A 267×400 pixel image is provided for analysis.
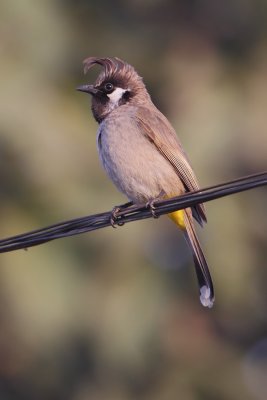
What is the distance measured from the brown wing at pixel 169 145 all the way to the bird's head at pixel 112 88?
0.16 m

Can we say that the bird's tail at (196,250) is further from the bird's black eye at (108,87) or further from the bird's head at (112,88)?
the bird's black eye at (108,87)

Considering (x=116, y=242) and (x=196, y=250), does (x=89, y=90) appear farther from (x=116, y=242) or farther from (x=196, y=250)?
(x=116, y=242)

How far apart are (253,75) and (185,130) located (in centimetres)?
156

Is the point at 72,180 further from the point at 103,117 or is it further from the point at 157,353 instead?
the point at 103,117

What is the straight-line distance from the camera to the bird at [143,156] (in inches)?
300

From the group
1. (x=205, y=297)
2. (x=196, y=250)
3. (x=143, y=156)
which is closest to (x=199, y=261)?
(x=196, y=250)

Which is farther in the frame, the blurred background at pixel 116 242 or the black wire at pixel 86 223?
the blurred background at pixel 116 242

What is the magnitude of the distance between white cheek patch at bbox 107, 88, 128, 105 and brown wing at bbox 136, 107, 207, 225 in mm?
154

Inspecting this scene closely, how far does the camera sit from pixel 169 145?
7871 mm

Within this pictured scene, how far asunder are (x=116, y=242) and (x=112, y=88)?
4076mm

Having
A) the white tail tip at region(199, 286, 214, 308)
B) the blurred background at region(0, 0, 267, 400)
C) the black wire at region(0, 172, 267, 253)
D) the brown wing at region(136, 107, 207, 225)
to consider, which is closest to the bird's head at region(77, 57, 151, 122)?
the brown wing at region(136, 107, 207, 225)

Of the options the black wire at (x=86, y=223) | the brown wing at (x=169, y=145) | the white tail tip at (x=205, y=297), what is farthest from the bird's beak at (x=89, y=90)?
the black wire at (x=86, y=223)

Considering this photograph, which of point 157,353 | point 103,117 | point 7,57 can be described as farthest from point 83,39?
point 103,117

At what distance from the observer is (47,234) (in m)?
6.38
